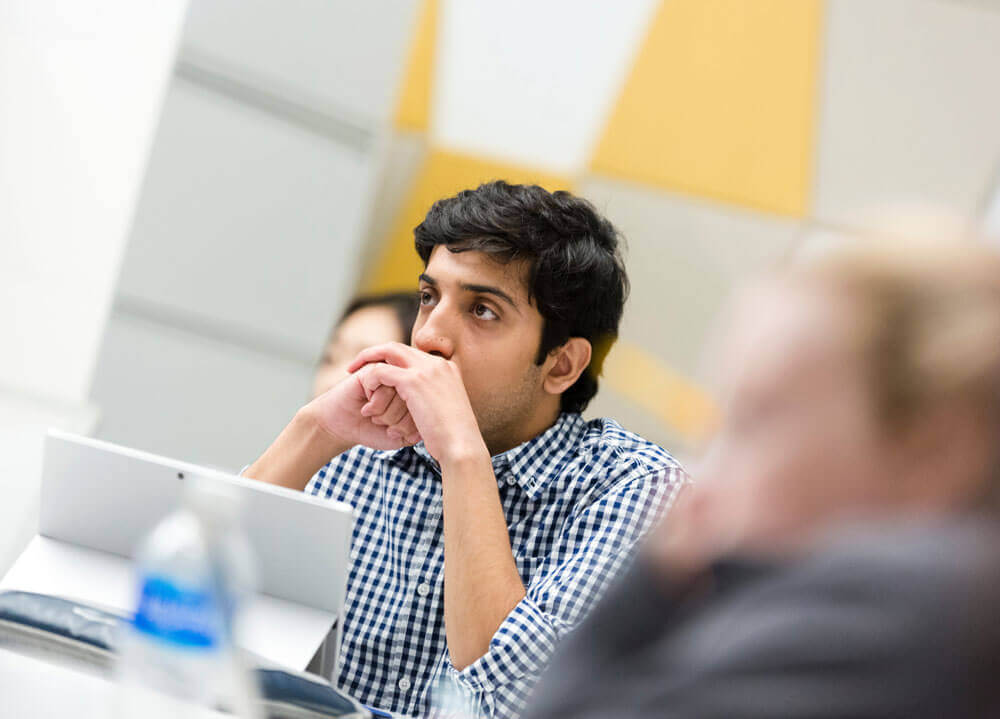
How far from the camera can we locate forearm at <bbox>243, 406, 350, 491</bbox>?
5.29ft

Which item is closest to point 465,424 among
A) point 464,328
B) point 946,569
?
point 464,328

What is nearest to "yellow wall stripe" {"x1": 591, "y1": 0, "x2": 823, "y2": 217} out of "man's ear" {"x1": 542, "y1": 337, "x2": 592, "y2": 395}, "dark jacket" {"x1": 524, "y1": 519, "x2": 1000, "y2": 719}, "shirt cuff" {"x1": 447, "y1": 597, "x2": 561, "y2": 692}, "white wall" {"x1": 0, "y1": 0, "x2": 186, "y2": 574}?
"man's ear" {"x1": 542, "y1": 337, "x2": 592, "y2": 395}

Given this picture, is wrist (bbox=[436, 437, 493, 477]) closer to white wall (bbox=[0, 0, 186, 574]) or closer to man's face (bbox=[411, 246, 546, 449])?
man's face (bbox=[411, 246, 546, 449])

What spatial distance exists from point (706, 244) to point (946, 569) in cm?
241

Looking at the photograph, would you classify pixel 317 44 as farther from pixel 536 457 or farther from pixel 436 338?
pixel 536 457

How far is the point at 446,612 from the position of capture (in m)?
1.39

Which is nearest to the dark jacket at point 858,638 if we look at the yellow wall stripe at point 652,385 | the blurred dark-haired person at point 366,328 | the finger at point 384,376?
the finger at point 384,376

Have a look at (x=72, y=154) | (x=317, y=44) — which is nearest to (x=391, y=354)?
(x=317, y=44)

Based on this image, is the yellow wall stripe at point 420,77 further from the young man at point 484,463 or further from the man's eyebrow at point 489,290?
the man's eyebrow at point 489,290

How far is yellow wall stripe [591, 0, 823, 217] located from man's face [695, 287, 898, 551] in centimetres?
227

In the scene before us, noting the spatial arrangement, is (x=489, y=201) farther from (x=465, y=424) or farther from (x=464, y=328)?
(x=465, y=424)

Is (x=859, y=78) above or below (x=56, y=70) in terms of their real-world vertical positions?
below

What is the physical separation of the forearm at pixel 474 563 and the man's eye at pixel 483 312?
324 mm

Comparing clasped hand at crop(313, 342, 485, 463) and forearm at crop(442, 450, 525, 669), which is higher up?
clasped hand at crop(313, 342, 485, 463)
